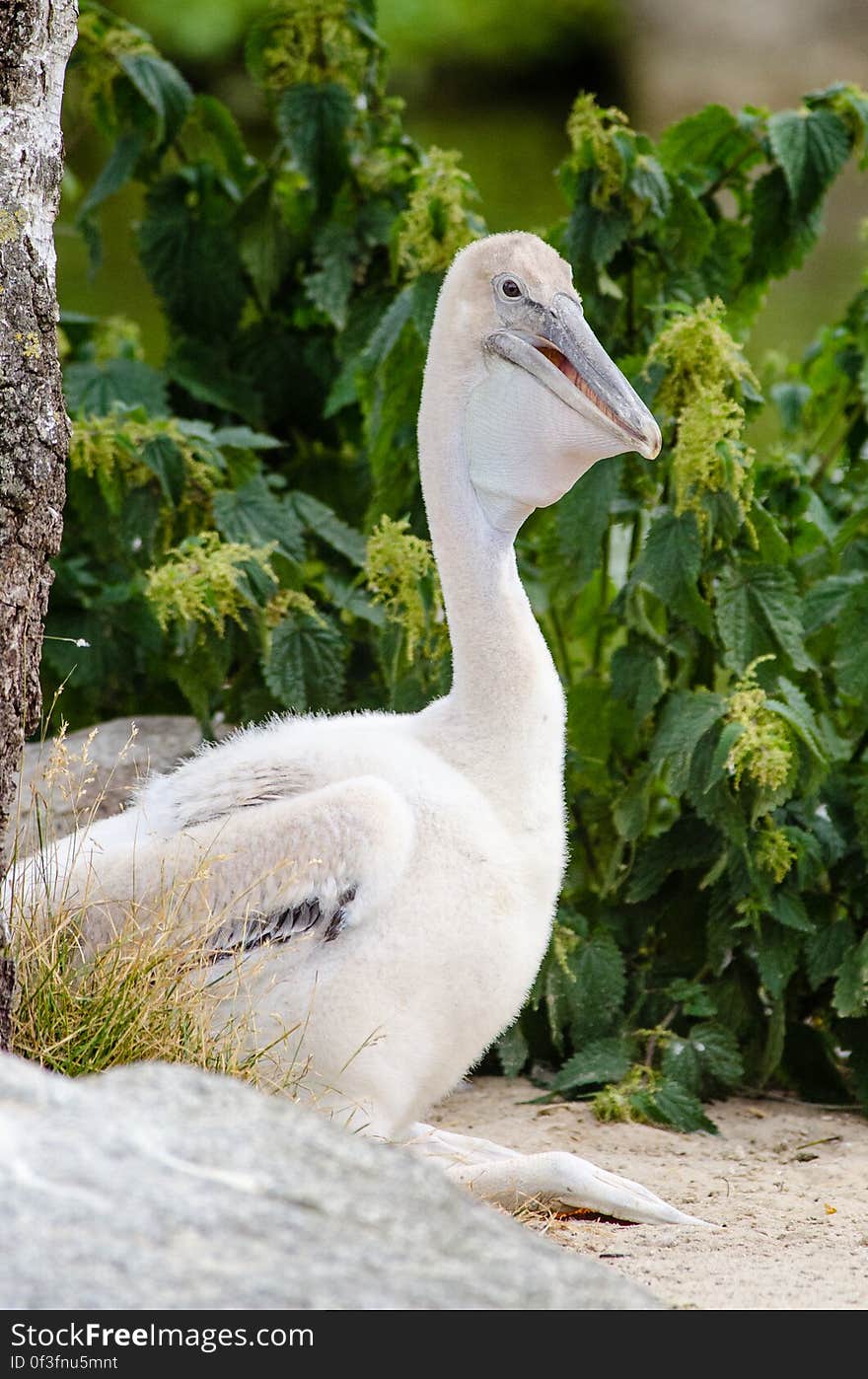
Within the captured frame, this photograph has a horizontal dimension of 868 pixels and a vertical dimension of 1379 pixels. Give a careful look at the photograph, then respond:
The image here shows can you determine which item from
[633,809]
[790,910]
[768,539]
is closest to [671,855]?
[633,809]

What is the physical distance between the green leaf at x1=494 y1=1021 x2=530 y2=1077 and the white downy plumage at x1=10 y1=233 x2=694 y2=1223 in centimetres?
A: 83

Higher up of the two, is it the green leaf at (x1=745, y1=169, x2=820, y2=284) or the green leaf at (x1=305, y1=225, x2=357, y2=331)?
the green leaf at (x1=745, y1=169, x2=820, y2=284)

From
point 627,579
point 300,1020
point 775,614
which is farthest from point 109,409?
point 300,1020

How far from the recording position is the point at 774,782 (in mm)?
4500

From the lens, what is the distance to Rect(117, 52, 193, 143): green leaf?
6043mm

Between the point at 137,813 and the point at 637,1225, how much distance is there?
1443 mm

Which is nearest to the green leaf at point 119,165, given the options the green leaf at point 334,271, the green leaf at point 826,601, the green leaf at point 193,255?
the green leaf at point 193,255

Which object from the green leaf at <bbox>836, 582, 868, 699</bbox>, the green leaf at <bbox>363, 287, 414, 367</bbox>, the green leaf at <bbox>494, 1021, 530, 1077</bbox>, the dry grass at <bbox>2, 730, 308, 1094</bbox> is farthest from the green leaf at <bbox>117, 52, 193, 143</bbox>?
the green leaf at <bbox>494, 1021, 530, 1077</bbox>

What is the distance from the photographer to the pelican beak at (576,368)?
3855 millimetres

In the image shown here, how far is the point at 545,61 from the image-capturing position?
945 inches

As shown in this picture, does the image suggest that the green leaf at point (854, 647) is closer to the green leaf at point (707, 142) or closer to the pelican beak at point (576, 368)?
the pelican beak at point (576, 368)

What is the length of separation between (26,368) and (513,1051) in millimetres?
2523

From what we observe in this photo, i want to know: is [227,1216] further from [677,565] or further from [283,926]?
[677,565]

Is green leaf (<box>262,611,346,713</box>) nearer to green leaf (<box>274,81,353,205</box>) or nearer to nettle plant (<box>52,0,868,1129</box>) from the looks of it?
nettle plant (<box>52,0,868,1129</box>)
